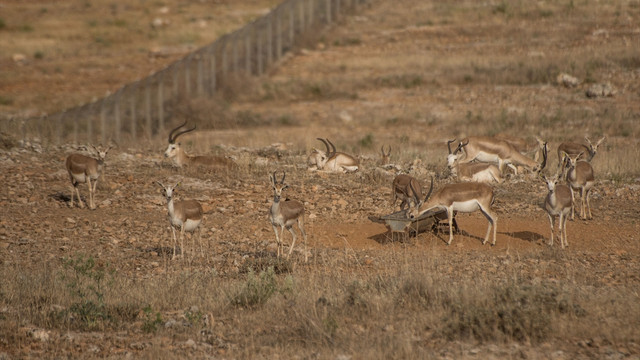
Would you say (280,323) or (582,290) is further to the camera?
(582,290)

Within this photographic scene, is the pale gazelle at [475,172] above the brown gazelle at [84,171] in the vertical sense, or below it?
below

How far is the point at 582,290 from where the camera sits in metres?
8.63

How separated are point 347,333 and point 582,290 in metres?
2.94

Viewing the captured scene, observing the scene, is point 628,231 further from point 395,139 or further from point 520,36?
point 520,36

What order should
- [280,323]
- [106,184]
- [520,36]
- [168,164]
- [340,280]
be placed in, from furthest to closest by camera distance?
1. [520,36]
2. [168,164]
3. [106,184]
4. [340,280]
5. [280,323]

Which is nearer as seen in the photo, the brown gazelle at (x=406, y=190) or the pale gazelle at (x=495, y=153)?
the brown gazelle at (x=406, y=190)

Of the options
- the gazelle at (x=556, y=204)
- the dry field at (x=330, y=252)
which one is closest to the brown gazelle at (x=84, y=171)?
the dry field at (x=330, y=252)

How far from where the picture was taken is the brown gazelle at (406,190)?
43.1 feet

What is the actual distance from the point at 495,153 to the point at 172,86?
1188 cm

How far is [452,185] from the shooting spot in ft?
41.4

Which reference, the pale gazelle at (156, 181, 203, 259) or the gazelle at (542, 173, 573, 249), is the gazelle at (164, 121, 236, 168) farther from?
the gazelle at (542, 173, 573, 249)

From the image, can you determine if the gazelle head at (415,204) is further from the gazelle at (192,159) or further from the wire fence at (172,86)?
the wire fence at (172,86)

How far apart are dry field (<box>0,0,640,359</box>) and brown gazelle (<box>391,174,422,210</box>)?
0.46 m

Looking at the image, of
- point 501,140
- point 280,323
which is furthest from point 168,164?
point 280,323
